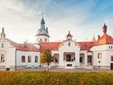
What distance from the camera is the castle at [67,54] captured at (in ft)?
153

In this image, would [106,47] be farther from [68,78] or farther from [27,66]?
[68,78]

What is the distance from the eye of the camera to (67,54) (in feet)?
171

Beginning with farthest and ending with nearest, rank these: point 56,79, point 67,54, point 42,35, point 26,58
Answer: point 42,35 → point 67,54 → point 26,58 → point 56,79

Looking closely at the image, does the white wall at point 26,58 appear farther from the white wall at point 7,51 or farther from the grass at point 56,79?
the grass at point 56,79


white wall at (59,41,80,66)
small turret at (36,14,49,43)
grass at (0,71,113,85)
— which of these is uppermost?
small turret at (36,14,49,43)

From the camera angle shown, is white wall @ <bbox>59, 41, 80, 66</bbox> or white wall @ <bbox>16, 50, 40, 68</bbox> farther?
white wall @ <bbox>59, 41, 80, 66</bbox>

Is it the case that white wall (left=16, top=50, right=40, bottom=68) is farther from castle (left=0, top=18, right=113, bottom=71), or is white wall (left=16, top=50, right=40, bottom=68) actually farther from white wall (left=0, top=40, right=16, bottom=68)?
white wall (left=0, top=40, right=16, bottom=68)

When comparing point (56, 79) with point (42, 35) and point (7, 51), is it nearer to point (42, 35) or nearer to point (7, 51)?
point (7, 51)

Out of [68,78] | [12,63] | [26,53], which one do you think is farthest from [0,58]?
[68,78]

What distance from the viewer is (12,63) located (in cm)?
4603

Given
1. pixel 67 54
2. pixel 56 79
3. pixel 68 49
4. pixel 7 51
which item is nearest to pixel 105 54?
pixel 68 49

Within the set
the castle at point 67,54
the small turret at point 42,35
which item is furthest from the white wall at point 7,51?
the small turret at point 42,35

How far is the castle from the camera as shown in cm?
4650

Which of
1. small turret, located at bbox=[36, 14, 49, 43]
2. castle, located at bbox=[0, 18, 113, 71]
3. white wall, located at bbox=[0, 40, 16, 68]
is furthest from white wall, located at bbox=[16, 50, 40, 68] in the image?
small turret, located at bbox=[36, 14, 49, 43]
